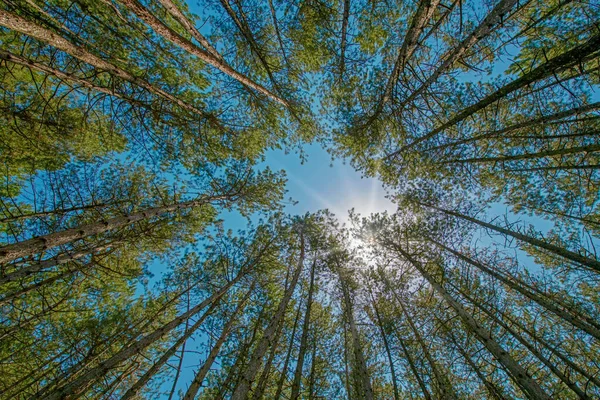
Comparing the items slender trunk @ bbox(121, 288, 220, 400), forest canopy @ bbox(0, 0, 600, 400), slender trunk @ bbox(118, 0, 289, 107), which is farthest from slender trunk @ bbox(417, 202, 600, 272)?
slender trunk @ bbox(121, 288, 220, 400)

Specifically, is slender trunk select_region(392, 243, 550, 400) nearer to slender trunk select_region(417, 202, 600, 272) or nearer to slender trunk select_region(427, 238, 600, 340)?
slender trunk select_region(427, 238, 600, 340)

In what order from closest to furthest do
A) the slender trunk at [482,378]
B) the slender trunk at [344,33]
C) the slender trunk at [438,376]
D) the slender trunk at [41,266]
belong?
the slender trunk at [41,266] < the slender trunk at [482,378] < the slender trunk at [438,376] < the slender trunk at [344,33]

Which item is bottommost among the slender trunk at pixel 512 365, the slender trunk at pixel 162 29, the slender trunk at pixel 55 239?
the slender trunk at pixel 512 365

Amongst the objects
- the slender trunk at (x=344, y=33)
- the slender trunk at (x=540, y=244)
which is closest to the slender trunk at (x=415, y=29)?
the slender trunk at (x=344, y=33)

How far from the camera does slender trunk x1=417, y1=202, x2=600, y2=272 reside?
4645mm

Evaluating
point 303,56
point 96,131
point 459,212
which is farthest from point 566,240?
point 96,131

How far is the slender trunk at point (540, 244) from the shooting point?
15.2 feet

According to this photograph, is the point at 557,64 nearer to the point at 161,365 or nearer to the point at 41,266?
the point at 161,365

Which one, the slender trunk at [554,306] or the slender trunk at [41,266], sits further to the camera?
the slender trunk at [554,306]

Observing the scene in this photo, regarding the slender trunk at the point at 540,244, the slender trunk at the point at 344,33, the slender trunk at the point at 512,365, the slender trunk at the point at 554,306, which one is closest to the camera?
the slender trunk at the point at 512,365

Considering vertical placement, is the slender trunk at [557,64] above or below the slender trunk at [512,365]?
above

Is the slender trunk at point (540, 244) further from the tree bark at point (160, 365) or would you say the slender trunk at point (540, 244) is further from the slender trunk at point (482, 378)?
the tree bark at point (160, 365)

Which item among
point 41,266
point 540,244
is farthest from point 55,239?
point 540,244

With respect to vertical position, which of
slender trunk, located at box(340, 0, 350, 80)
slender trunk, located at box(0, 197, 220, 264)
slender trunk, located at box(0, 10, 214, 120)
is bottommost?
slender trunk, located at box(0, 197, 220, 264)
